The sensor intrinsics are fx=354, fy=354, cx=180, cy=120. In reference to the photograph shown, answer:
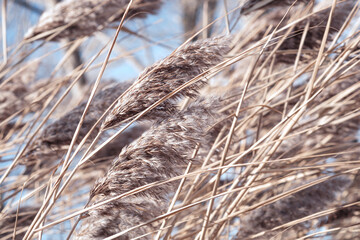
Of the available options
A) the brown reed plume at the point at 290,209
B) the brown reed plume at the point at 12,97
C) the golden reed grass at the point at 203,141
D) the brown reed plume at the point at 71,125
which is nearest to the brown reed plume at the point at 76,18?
the golden reed grass at the point at 203,141

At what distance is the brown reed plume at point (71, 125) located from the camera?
68 centimetres

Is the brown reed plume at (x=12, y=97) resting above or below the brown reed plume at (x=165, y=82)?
above

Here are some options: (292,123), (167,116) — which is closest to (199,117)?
(167,116)

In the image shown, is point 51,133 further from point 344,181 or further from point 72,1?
point 344,181

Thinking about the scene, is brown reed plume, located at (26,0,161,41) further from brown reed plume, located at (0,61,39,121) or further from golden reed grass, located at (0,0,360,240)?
brown reed plume, located at (0,61,39,121)

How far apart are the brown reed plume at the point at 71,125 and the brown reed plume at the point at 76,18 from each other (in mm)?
250

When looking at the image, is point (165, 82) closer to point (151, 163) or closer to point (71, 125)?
point (151, 163)

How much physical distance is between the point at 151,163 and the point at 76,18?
1.84ft

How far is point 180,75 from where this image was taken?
0.47 meters

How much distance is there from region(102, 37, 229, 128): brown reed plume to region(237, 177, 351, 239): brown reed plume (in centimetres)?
32

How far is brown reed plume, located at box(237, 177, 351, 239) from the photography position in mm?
660

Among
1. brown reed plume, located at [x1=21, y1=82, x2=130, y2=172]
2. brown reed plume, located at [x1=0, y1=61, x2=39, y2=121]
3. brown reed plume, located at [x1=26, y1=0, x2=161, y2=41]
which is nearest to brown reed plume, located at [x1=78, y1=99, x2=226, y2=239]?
brown reed plume, located at [x1=21, y1=82, x2=130, y2=172]

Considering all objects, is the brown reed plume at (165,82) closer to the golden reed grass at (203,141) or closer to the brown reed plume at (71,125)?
the golden reed grass at (203,141)

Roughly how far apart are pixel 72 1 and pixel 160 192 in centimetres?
62
